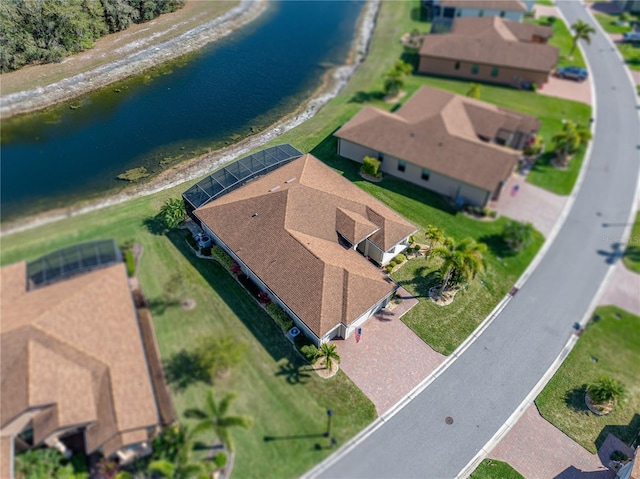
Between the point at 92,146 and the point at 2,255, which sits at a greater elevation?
the point at 92,146

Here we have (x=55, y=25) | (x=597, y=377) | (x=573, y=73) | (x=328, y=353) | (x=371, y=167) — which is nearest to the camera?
(x=328, y=353)

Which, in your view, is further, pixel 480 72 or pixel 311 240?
pixel 480 72

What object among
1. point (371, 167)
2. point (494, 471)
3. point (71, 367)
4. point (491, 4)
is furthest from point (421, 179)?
point (491, 4)

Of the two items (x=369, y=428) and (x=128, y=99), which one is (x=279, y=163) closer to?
(x=128, y=99)

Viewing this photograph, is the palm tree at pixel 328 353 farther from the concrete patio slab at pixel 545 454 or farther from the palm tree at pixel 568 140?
the palm tree at pixel 568 140

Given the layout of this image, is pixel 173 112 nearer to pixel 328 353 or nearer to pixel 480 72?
pixel 328 353

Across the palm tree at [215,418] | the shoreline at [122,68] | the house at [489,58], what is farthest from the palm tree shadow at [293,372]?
the house at [489,58]

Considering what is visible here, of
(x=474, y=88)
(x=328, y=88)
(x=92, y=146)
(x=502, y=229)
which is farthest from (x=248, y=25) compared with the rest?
(x=502, y=229)
